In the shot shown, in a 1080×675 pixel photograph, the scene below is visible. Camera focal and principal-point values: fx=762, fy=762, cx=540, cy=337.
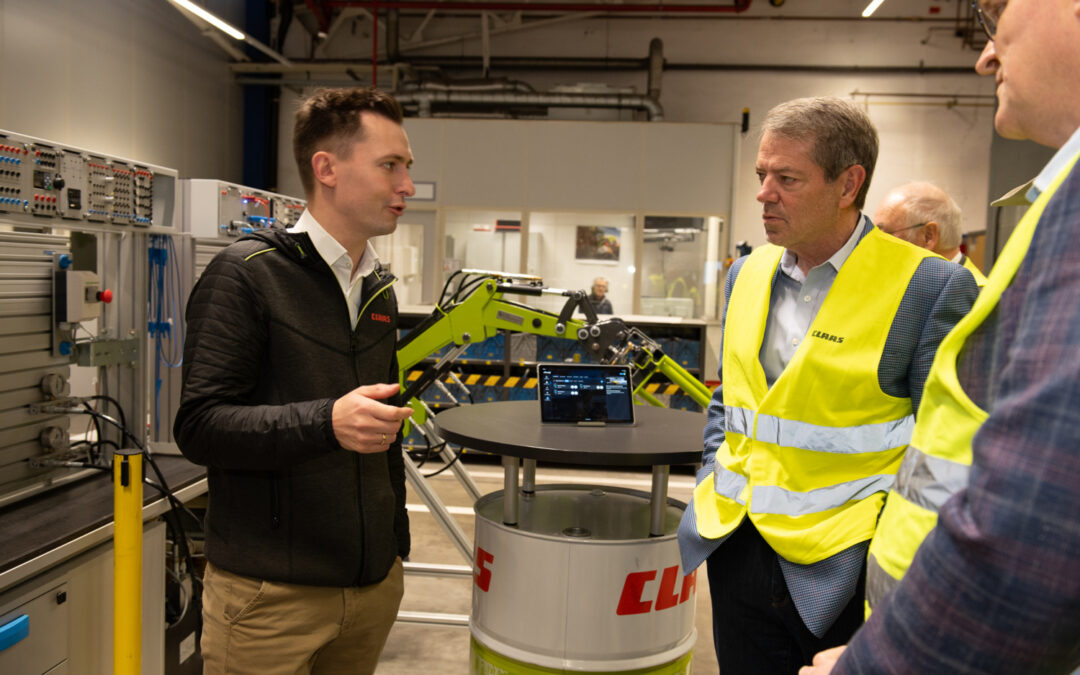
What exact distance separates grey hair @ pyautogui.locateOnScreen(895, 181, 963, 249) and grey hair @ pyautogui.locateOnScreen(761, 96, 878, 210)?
3.74 feet

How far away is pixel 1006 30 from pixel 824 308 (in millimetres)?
746

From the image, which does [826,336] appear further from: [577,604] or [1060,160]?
[577,604]

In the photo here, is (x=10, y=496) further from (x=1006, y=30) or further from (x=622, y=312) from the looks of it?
(x=622, y=312)

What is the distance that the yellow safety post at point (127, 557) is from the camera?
194 cm

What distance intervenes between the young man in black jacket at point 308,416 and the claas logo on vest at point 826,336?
2.39 ft

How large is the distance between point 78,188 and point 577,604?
6.38 feet

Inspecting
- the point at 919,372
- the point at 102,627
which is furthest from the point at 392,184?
the point at 102,627

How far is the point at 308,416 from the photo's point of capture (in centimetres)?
134

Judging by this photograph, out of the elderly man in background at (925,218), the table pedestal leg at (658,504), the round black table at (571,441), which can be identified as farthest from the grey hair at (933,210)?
the table pedestal leg at (658,504)

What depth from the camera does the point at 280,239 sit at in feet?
5.00

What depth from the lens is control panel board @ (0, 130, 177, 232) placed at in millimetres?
2115

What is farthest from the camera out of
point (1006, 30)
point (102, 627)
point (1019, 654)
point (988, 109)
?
point (988, 109)

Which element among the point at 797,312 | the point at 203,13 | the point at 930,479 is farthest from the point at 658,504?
the point at 203,13

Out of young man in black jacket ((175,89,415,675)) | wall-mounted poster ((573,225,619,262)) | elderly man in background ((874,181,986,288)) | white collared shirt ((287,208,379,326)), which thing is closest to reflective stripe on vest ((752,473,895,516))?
young man in black jacket ((175,89,415,675))
